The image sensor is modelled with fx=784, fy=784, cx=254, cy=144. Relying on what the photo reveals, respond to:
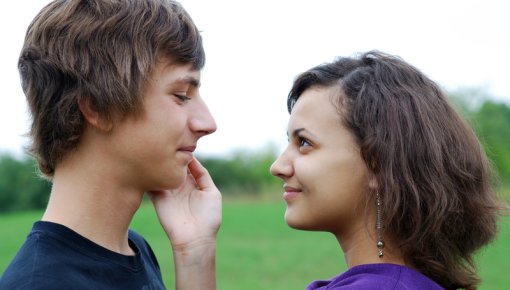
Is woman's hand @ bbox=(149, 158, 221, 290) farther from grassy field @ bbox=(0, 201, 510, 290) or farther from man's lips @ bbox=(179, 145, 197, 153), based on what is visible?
grassy field @ bbox=(0, 201, 510, 290)

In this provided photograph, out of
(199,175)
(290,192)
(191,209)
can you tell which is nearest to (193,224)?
(191,209)

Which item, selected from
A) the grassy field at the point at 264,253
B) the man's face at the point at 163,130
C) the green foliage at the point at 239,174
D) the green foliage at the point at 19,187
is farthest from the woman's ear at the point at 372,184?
the green foliage at the point at 19,187

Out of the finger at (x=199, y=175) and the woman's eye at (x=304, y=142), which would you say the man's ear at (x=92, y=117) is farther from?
the woman's eye at (x=304, y=142)

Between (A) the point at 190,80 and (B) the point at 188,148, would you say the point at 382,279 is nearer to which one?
(B) the point at 188,148

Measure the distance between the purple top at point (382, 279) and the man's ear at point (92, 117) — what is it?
117cm

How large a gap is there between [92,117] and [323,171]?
1039mm

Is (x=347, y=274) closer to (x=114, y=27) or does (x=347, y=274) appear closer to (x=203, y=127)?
(x=203, y=127)

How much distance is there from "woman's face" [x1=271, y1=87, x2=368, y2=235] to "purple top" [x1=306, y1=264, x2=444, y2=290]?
0.86 feet

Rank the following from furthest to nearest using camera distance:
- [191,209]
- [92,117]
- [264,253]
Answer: [264,253] → [191,209] → [92,117]

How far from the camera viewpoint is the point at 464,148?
350cm

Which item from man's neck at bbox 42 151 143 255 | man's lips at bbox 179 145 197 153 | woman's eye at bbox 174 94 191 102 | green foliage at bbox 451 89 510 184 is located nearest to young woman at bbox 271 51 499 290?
man's lips at bbox 179 145 197 153

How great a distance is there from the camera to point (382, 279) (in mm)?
3211

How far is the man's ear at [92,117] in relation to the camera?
3416 millimetres

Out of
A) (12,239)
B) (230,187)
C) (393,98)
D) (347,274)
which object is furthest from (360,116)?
(230,187)
